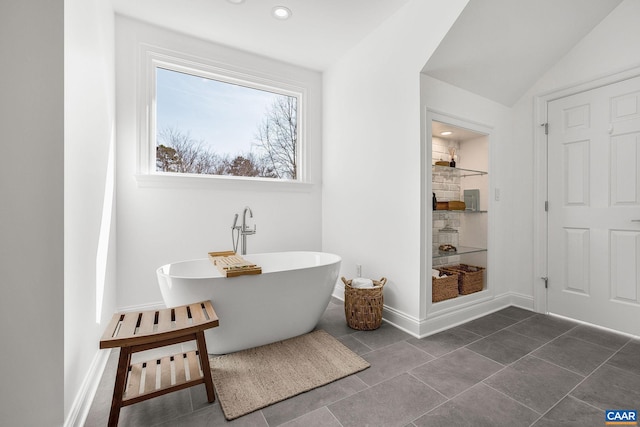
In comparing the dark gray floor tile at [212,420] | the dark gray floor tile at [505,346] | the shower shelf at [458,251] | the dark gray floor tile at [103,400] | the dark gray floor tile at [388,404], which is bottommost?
the dark gray floor tile at [103,400]

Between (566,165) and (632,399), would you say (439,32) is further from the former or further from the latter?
(632,399)

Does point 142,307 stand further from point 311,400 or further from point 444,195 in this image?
point 444,195

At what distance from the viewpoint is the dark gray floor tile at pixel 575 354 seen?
5.90 feet

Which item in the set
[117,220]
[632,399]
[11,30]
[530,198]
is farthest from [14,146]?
[530,198]

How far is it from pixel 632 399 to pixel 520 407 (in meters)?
0.62

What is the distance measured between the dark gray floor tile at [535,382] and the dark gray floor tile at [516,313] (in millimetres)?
857

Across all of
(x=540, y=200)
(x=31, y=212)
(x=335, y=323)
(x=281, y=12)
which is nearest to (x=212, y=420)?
(x=31, y=212)

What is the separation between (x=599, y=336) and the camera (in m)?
2.21

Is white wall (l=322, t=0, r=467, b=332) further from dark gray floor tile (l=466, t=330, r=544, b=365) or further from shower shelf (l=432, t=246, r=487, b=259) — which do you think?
dark gray floor tile (l=466, t=330, r=544, b=365)

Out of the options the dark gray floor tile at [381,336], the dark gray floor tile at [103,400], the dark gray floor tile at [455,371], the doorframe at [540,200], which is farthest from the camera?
the doorframe at [540,200]

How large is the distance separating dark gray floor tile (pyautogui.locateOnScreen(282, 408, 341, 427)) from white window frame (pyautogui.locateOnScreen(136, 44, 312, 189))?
223cm

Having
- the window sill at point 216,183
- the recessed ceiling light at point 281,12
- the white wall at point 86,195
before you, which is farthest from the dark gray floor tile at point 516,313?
the recessed ceiling light at point 281,12

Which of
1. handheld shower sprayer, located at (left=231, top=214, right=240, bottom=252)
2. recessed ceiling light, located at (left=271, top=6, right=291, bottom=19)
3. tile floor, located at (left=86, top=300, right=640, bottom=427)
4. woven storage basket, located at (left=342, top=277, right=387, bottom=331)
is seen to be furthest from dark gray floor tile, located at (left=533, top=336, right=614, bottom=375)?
recessed ceiling light, located at (left=271, top=6, right=291, bottom=19)

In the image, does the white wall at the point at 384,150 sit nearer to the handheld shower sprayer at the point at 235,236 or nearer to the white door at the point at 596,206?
the handheld shower sprayer at the point at 235,236
